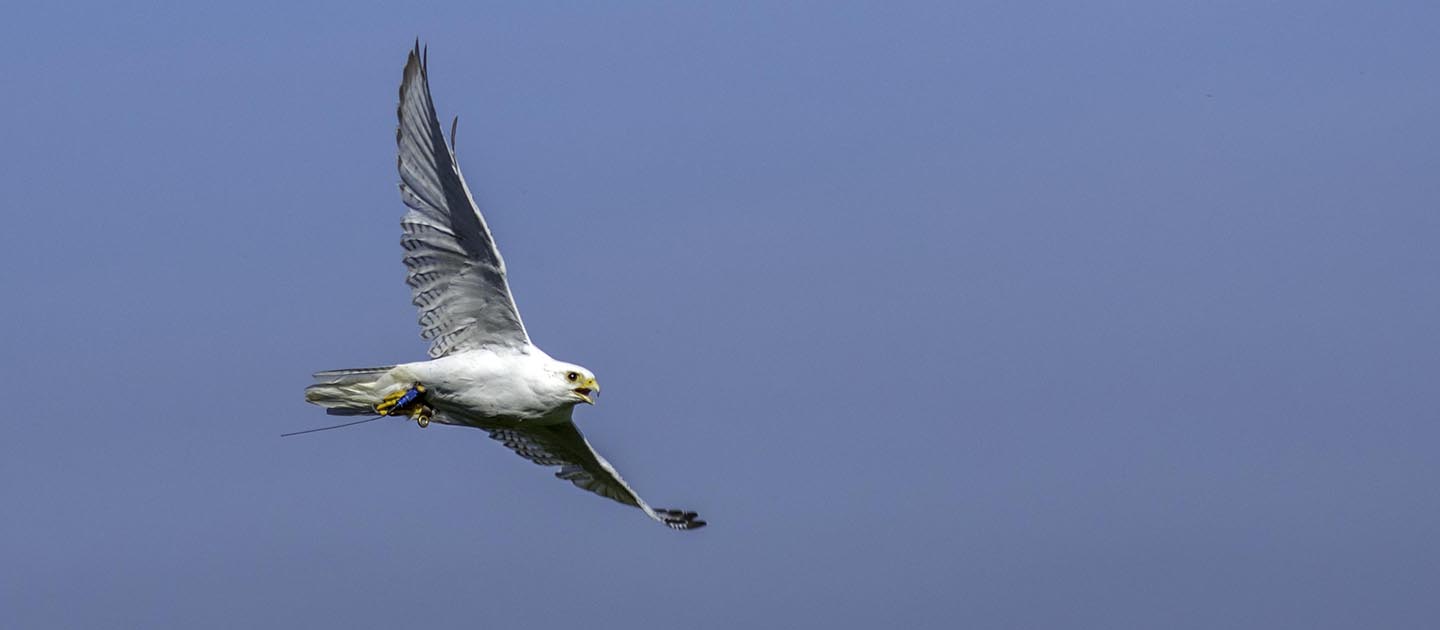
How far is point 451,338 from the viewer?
17766mm

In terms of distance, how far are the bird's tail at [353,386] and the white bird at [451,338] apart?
1cm

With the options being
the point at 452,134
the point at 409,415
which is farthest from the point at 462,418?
the point at 452,134

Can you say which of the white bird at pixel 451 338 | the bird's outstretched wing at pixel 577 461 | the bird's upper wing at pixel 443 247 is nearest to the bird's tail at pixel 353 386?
the white bird at pixel 451 338

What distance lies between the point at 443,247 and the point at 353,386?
1767 millimetres

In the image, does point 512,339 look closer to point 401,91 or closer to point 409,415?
point 409,415

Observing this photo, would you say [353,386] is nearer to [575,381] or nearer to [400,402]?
[400,402]

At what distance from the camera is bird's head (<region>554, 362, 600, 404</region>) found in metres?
17.4

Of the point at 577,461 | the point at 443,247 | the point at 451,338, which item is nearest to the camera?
the point at 443,247

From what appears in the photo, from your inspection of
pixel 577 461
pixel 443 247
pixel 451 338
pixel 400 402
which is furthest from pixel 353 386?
pixel 577 461

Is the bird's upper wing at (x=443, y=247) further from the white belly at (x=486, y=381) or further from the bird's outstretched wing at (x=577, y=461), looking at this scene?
the bird's outstretched wing at (x=577, y=461)

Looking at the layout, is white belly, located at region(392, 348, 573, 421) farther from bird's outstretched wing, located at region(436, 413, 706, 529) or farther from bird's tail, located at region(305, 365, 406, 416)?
bird's outstretched wing, located at region(436, 413, 706, 529)

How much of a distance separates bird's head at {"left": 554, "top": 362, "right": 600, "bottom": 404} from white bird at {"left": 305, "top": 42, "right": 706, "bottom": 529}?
1 cm

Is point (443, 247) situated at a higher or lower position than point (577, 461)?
higher

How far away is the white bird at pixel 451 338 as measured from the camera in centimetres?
1695
